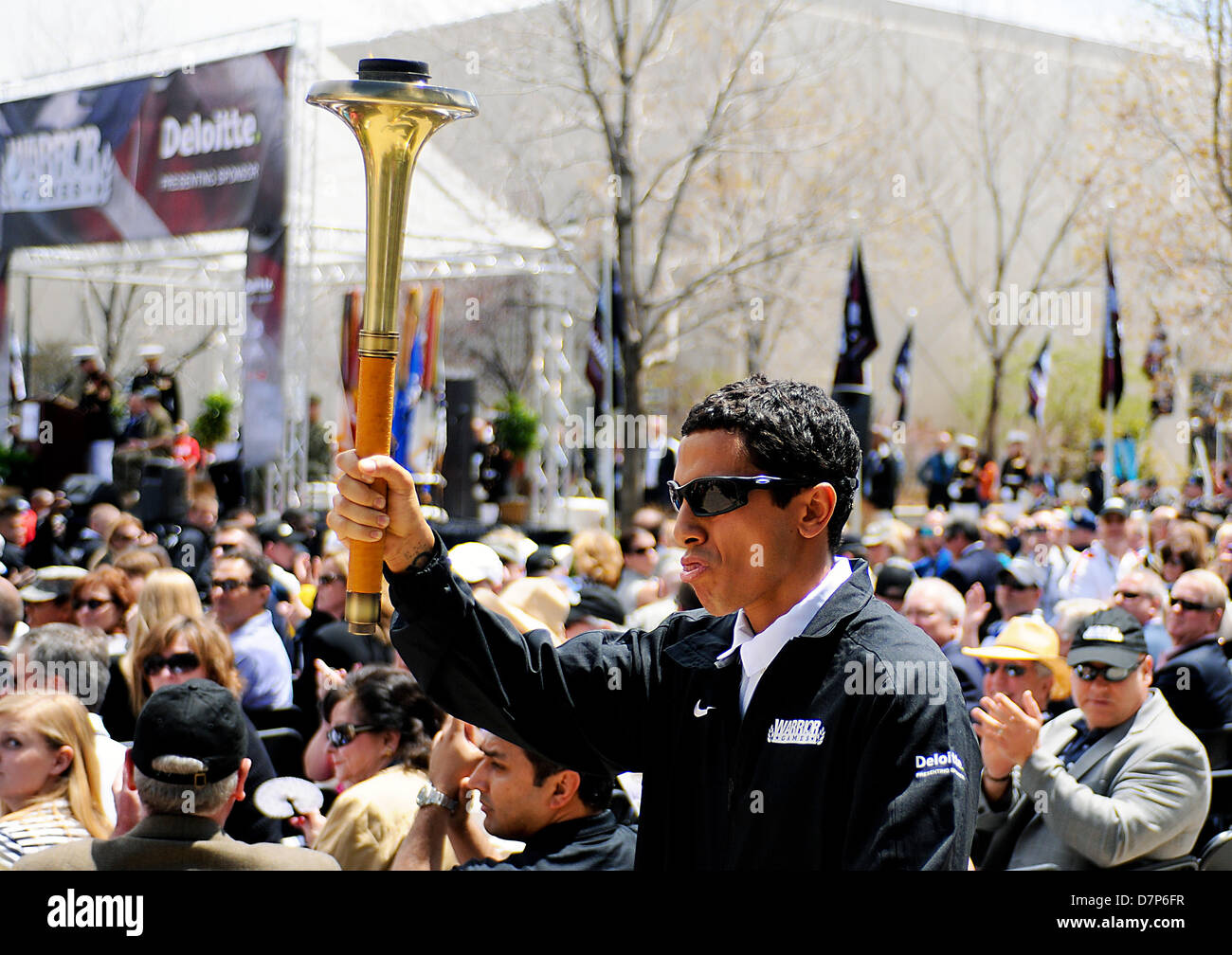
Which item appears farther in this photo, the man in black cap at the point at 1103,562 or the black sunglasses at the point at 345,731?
the man in black cap at the point at 1103,562

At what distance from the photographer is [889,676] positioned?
216 centimetres

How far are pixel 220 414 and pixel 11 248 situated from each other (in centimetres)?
358

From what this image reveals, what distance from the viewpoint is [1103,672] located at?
4793 mm

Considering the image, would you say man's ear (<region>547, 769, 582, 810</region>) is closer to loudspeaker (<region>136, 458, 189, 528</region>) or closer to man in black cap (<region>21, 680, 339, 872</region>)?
man in black cap (<region>21, 680, 339, 872</region>)

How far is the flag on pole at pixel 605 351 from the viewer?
16.8 m

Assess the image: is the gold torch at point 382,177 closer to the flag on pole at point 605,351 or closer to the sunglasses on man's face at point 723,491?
the sunglasses on man's face at point 723,491

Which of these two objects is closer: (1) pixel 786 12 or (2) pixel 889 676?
(2) pixel 889 676

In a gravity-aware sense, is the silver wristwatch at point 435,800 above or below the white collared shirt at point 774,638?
below

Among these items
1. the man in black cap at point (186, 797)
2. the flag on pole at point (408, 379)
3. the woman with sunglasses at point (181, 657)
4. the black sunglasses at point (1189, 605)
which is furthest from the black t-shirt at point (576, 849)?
the flag on pole at point (408, 379)

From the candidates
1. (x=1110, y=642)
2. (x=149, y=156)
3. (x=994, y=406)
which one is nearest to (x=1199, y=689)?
(x=1110, y=642)

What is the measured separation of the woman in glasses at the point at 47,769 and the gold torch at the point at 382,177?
8.05 ft

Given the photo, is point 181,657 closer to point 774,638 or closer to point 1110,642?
point 1110,642
